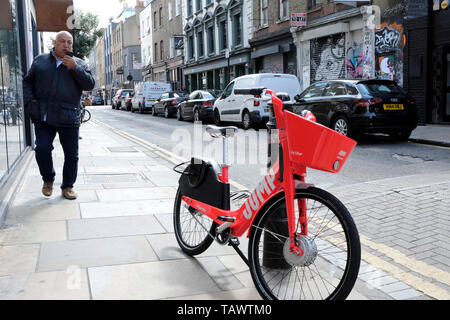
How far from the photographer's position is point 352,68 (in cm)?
1859

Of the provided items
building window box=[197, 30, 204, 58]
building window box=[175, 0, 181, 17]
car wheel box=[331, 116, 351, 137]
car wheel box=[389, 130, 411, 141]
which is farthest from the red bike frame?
building window box=[175, 0, 181, 17]

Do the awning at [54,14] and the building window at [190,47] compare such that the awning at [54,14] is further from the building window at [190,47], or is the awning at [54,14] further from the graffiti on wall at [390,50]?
the building window at [190,47]

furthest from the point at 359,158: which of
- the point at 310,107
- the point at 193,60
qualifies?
the point at 193,60

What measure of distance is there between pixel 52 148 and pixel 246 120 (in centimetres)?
1108

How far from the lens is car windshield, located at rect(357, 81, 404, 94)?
11.2 meters

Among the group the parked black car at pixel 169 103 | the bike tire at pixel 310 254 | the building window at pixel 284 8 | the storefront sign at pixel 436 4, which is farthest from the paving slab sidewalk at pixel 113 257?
the building window at pixel 284 8

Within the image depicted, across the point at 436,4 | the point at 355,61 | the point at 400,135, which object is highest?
the point at 436,4

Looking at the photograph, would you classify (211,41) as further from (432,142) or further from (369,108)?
(432,142)

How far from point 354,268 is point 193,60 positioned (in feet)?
117

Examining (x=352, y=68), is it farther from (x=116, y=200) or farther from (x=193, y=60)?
(x=193, y=60)

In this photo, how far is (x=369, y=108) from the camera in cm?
1087

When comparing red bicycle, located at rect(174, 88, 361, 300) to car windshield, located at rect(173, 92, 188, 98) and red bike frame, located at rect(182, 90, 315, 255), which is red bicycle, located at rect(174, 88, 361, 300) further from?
car windshield, located at rect(173, 92, 188, 98)

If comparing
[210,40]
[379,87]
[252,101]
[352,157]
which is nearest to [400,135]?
[379,87]

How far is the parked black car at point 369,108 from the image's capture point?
10914 millimetres
